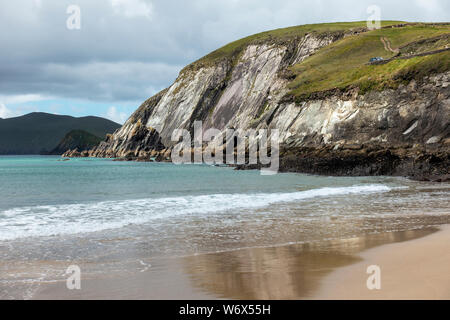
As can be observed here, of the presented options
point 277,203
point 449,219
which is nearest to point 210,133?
point 277,203

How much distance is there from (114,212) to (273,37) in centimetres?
9800

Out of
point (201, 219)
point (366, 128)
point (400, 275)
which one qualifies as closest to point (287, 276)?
point (400, 275)

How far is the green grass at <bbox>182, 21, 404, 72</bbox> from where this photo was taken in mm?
102169

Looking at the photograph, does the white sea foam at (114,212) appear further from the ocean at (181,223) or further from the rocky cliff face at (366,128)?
the rocky cliff face at (366,128)

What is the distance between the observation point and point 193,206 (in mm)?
18719

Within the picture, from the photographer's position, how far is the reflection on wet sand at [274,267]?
6.55 meters

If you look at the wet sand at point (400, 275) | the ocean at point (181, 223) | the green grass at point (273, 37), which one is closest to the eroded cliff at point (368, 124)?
the ocean at point (181, 223)

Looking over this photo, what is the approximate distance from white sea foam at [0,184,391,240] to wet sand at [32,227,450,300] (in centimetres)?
583

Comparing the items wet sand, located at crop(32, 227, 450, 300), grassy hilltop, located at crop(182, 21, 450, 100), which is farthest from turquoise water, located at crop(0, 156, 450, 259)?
grassy hilltop, located at crop(182, 21, 450, 100)

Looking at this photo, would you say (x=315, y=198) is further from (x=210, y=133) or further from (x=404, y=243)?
(x=210, y=133)

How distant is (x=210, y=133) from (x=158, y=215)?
3129 inches

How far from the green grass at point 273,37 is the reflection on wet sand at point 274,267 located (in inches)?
3831

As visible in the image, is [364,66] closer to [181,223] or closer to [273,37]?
[181,223]

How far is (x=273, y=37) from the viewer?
107m
